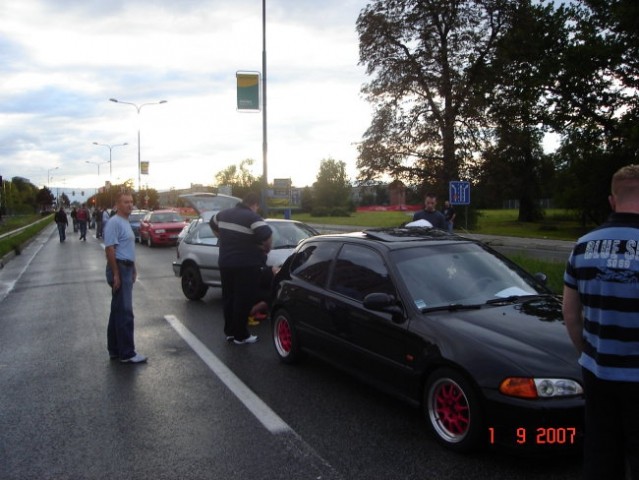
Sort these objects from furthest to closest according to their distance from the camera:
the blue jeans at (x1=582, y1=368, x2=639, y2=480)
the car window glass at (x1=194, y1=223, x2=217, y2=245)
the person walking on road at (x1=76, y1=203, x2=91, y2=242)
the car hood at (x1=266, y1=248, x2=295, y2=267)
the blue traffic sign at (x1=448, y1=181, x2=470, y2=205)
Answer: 1. the person walking on road at (x1=76, y1=203, x2=91, y2=242)
2. the blue traffic sign at (x1=448, y1=181, x2=470, y2=205)
3. the car window glass at (x1=194, y1=223, x2=217, y2=245)
4. the car hood at (x1=266, y1=248, x2=295, y2=267)
5. the blue jeans at (x1=582, y1=368, x2=639, y2=480)

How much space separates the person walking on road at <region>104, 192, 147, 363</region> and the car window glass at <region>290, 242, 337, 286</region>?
5.87ft

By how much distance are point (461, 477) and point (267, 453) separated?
1277mm

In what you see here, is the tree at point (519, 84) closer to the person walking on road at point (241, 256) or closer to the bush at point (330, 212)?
the person walking on road at point (241, 256)

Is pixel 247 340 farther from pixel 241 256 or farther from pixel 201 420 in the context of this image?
pixel 201 420

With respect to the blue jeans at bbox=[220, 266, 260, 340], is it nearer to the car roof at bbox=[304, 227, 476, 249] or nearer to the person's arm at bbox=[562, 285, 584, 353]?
the car roof at bbox=[304, 227, 476, 249]

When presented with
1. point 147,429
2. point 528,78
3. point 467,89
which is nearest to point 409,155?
point 467,89

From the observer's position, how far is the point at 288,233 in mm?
10203

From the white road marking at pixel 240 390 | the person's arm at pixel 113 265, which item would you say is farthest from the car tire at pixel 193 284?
the person's arm at pixel 113 265

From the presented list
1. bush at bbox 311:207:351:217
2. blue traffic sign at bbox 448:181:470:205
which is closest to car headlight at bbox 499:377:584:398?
blue traffic sign at bbox 448:181:470:205

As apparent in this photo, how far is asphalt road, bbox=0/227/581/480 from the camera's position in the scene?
3.75 metres

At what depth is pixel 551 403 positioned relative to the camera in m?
3.47

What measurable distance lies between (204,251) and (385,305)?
6.81 meters

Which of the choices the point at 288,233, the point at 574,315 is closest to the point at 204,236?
the point at 288,233

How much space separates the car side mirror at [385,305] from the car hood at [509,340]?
22 cm
